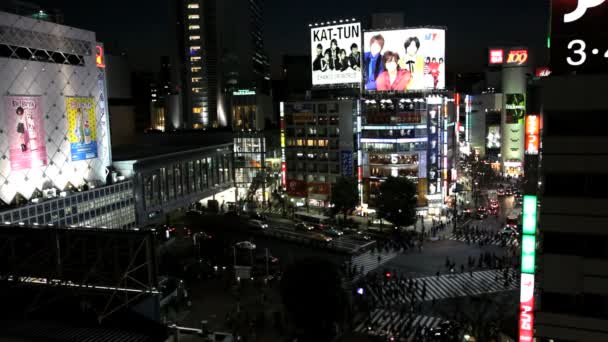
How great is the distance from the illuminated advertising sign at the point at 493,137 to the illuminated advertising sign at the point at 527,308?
71.7 m

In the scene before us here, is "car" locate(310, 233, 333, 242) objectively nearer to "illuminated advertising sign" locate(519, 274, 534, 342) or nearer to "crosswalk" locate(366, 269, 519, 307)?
"crosswalk" locate(366, 269, 519, 307)

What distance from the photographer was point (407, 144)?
47.8m

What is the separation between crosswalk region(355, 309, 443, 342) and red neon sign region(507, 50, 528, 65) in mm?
68681

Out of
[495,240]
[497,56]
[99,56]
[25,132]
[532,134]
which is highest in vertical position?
[497,56]

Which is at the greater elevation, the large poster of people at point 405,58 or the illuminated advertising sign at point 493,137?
the large poster of people at point 405,58

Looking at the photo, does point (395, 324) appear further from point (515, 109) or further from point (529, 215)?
point (515, 109)

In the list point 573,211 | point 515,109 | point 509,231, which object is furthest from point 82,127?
point 515,109

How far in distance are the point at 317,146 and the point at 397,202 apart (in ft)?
48.9

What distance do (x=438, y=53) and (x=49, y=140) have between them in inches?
1410

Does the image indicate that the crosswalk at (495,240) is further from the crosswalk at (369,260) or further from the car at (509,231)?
the crosswalk at (369,260)

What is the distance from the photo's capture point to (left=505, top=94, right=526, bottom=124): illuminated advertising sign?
76188 millimetres

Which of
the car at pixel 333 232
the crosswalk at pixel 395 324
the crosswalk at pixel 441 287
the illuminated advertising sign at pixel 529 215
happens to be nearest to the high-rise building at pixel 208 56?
the car at pixel 333 232

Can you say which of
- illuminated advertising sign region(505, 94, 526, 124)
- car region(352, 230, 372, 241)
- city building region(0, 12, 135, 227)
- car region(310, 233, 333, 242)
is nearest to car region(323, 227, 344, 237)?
car region(310, 233, 333, 242)

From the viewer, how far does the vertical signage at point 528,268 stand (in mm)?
14492
